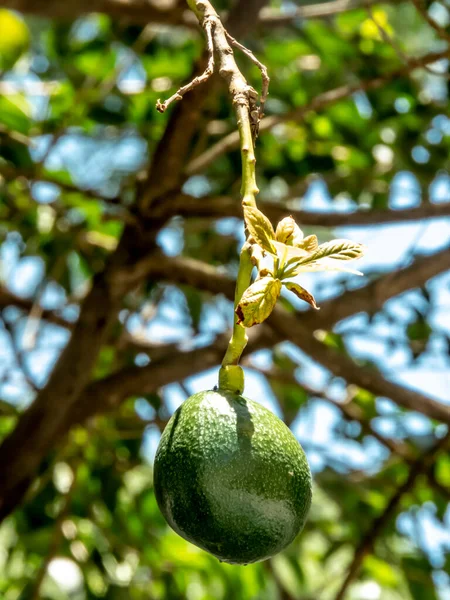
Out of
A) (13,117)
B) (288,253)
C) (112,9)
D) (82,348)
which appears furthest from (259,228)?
(13,117)

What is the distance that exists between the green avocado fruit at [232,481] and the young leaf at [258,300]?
0.62ft

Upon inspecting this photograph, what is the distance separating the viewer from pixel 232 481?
0.89 meters

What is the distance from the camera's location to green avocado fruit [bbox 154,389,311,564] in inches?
35.0

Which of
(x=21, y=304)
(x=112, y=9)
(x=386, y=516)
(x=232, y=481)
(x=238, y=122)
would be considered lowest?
(x=386, y=516)

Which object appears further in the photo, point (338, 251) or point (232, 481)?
point (232, 481)

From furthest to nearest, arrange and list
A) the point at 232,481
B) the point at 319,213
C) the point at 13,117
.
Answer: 1. the point at 13,117
2. the point at 319,213
3. the point at 232,481

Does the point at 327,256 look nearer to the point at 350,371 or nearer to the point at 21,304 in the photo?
the point at 350,371

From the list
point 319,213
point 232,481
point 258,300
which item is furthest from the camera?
point 319,213

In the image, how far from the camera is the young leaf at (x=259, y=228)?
2.53ft

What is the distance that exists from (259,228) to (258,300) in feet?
0.24

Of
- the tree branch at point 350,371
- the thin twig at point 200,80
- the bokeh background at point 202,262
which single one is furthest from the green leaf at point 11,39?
the thin twig at point 200,80

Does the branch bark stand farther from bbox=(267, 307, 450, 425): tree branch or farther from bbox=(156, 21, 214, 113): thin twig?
bbox=(156, 21, 214, 113): thin twig

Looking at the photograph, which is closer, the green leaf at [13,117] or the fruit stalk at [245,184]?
the fruit stalk at [245,184]

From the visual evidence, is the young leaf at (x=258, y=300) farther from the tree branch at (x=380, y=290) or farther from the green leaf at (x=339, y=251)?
the tree branch at (x=380, y=290)
